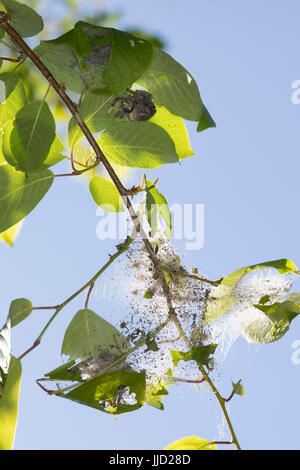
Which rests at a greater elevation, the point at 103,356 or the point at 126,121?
the point at 126,121

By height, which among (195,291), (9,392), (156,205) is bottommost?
(9,392)

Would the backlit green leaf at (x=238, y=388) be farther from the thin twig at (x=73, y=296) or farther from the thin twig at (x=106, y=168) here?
the thin twig at (x=73, y=296)

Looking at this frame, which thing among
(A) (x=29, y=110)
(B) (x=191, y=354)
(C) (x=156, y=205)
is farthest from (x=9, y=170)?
(B) (x=191, y=354)

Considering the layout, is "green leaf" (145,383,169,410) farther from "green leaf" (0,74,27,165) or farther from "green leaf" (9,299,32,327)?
"green leaf" (0,74,27,165)

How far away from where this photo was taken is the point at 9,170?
61cm

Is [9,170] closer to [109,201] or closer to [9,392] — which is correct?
[109,201]

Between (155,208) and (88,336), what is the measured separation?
182 millimetres

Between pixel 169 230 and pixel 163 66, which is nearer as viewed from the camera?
pixel 163 66

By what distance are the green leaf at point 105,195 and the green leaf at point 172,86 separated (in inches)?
5.5

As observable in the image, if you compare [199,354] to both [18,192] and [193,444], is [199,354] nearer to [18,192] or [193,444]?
[193,444]

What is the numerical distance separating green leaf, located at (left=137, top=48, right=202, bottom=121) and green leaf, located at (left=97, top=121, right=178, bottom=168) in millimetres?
41

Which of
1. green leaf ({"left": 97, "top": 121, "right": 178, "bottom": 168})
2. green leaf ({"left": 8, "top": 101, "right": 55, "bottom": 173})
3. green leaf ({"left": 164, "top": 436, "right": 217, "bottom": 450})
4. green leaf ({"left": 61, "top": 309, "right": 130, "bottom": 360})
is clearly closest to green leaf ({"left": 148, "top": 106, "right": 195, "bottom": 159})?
green leaf ({"left": 97, "top": 121, "right": 178, "bottom": 168})

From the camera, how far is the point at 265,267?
59cm

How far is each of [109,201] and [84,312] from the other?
157mm
